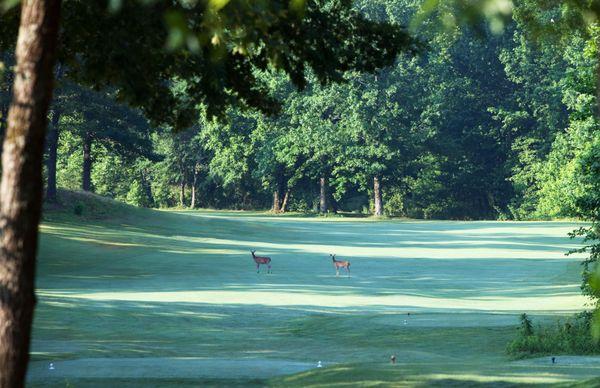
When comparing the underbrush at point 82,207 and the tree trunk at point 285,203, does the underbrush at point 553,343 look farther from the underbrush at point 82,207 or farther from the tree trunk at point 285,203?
the tree trunk at point 285,203

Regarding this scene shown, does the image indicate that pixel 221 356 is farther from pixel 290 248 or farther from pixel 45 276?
pixel 290 248

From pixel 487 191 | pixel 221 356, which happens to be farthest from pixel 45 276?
pixel 487 191

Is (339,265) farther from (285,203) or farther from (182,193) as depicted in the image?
(182,193)

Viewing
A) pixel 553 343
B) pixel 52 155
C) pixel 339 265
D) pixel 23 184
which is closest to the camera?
pixel 23 184

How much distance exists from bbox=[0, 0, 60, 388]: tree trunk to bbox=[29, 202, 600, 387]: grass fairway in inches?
219

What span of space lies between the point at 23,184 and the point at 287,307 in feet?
76.4

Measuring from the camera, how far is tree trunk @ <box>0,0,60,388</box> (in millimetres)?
7797

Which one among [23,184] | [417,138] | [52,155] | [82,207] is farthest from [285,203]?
[23,184]

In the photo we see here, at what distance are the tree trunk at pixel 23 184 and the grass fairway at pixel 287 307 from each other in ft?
18.2

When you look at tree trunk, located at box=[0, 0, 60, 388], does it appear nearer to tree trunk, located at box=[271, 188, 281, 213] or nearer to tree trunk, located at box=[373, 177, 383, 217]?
tree trunk, located at box=[373, 177, 383, 217]

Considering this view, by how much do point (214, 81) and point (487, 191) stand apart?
94.7 metres

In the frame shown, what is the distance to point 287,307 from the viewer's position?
30.9 metres

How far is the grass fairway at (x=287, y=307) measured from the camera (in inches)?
655

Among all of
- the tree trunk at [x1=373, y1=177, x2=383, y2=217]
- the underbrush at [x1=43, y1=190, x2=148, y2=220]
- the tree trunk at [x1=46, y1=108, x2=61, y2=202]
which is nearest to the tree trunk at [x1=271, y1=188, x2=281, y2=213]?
the tree trunk at [x1=373, y1=177, x2=383, y2=217]
